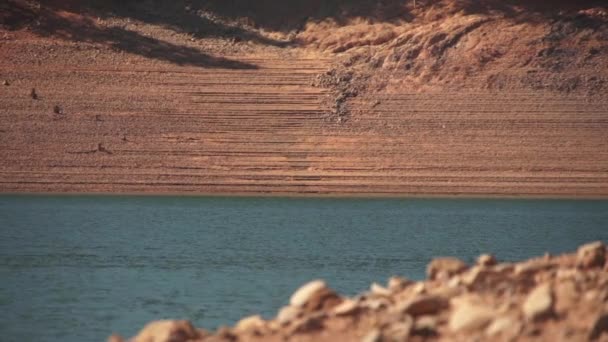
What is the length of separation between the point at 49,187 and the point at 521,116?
596 inches

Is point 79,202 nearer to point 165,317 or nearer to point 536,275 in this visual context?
point 165,317

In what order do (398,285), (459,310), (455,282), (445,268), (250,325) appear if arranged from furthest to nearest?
(445,268), (398,285), (455,282), (250,325), (459,310)

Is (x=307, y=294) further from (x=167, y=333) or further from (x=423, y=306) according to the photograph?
(x=167, y=333)

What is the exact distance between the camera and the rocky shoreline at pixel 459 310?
8.87 meters

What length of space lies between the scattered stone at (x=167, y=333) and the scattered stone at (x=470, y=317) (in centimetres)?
214

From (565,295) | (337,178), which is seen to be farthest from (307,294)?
(337,178)

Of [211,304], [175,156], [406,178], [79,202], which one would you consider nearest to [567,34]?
[406,178]

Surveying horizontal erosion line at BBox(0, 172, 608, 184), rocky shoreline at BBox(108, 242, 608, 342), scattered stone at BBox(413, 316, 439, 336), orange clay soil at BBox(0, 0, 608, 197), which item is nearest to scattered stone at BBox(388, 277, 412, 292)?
rocky shoreline at BBox(108, 242, 608, 342)

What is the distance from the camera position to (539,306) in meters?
8.95

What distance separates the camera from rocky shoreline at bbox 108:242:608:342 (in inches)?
349

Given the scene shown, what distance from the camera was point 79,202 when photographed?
35312 mm

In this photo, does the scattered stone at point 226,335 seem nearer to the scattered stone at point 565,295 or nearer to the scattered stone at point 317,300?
the scattered stone at point 317,300

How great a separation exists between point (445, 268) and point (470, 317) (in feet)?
8.07

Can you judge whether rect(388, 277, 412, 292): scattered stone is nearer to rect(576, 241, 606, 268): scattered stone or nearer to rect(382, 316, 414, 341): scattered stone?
rect(576, 241, 606, 268): scattered stone
